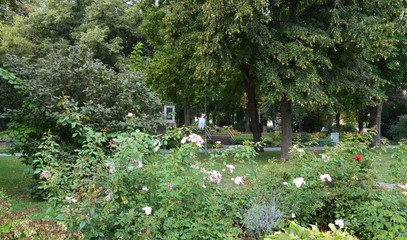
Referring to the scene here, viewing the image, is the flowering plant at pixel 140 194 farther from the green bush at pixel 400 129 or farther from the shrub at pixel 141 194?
the green bush at pixel 400 129

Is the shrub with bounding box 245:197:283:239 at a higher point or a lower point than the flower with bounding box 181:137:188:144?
Result: lower

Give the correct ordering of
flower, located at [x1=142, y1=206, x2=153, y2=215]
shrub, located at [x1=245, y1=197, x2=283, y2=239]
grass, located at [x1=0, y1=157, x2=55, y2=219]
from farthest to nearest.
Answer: grass, located at [x1=0, y1=157, x2=55, y2=219] → shrub, located at [x1=245, y1=197, x2=283, y2=239] → flower, located at [x1=142, y1=206, x2=153, y2=215]

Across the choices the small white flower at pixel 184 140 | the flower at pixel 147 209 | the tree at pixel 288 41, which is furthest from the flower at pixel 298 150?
the tree at pixel 288 41

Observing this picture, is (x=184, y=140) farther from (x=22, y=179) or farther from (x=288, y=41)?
(x=288, y=41)

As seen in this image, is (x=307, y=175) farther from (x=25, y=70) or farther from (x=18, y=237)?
(x=25, y=70)

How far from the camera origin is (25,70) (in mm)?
6887

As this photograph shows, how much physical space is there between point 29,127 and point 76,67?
1.43 m

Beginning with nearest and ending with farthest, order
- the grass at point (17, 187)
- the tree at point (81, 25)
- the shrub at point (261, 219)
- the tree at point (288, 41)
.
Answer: the shrub at point (261, 219) → the grass at point (17, 187) → the tree at point (288, 41) → the tree at point (81, 25)

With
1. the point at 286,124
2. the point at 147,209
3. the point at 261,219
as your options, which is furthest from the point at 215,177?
the point at 286,124

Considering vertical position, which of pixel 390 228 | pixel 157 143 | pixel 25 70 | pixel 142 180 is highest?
pixel 25 70

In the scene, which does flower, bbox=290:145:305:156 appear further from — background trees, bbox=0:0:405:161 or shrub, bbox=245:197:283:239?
background trees, bbox=0:0:405:161

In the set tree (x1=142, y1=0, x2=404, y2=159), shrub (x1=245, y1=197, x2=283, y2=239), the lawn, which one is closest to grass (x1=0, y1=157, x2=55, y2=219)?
the lawn

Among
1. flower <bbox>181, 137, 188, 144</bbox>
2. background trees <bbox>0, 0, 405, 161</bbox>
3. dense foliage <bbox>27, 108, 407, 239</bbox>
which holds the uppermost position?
background trees <bbox>0, 0, 405, 161</bbox>

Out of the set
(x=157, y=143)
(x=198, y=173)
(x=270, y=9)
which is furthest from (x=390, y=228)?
(x=270, y=9)
